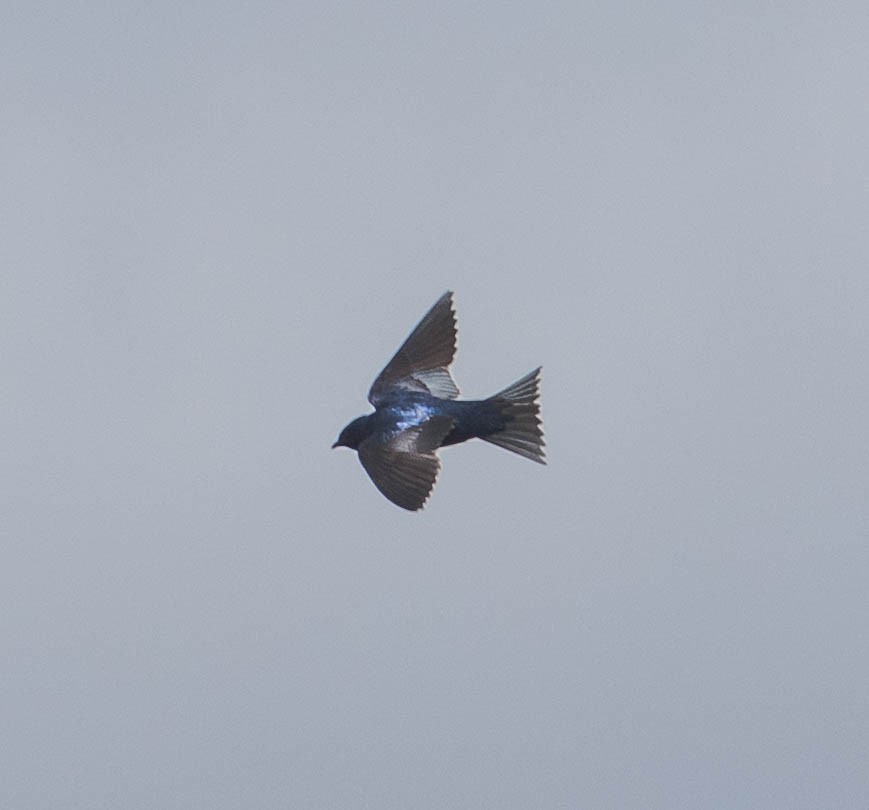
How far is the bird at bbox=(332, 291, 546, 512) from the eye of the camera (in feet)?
68.3

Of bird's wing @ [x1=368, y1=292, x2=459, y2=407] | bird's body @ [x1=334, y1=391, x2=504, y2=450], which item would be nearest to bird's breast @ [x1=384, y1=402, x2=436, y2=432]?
bird's body @ [x1=334, y1=391, x2=504, y2=450]

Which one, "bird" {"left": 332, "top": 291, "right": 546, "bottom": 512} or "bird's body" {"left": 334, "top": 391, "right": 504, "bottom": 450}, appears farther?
"bird's body" {"left": 334, "top": 391, "right": 504, "bottom": 450}

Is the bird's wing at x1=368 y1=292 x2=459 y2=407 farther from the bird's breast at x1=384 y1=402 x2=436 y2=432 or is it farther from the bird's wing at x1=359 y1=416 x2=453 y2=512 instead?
the bird's wing at x1=359 y1=416 x2=453 y2=512

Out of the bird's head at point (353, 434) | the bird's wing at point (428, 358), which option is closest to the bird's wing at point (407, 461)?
the bird's head at point (353, 434)

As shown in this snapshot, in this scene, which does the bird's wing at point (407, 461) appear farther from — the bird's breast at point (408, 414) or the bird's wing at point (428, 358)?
the bird's wing at point (428, 358)

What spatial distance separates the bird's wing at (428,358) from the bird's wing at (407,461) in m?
1.20

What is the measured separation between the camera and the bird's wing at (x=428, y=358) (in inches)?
917

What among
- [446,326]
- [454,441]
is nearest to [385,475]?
[454,441]

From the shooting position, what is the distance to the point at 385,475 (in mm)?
20781

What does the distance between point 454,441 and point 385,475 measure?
5.77 feet

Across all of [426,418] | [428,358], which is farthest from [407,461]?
[428,358]

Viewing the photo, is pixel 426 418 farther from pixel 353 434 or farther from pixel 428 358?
pixel 428 358

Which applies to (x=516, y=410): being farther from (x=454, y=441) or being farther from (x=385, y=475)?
(x=385, y=475)

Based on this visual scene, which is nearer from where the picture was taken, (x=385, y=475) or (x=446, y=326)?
(x=385, y=475)
